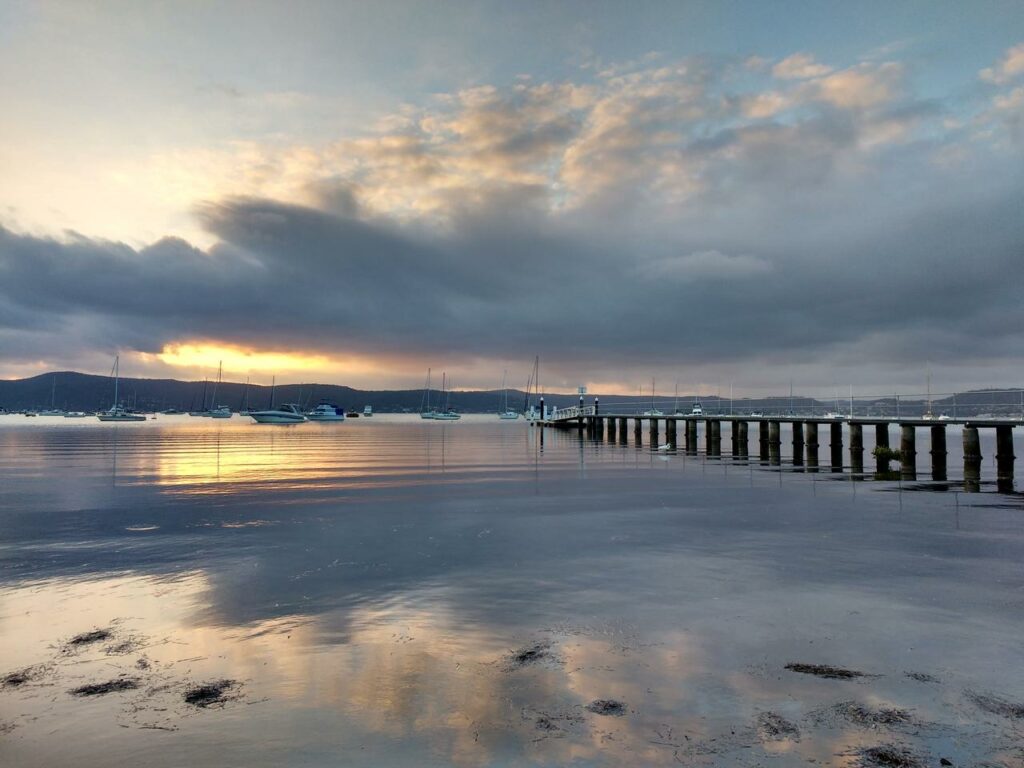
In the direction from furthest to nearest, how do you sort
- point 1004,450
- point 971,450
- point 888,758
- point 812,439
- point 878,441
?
1. point 812,439
2. point 878,441
3. point 971,450
4. point 1004,450
5. point 888,758

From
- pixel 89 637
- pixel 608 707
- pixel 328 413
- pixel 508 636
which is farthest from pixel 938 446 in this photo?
pixel 328 413

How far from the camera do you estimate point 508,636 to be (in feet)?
29.1

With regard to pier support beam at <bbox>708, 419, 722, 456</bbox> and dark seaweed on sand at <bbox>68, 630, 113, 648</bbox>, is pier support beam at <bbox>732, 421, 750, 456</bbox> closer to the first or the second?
pier support beam at <bbox>708, 419, 722, 456</bbox>

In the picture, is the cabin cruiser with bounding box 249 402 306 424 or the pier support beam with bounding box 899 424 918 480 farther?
the cabin cruiser with bounding box 249 402 306 424

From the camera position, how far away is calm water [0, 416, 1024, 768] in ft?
19.6

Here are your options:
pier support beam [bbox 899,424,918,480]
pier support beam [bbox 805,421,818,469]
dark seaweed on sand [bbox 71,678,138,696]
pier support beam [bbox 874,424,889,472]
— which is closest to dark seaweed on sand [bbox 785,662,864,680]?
dark seaweed on sand [bbox 71,678,138,696]

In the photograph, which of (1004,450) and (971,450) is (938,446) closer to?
(971,450)

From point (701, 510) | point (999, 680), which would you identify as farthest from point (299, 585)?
point (701, 510)

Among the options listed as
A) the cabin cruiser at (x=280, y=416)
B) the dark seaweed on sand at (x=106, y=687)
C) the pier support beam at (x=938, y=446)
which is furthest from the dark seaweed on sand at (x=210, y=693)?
the cabin cruiser at (x=280, y=416)

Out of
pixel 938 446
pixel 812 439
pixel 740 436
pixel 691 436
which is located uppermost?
pixel 938 446

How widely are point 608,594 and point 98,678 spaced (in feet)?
24.5

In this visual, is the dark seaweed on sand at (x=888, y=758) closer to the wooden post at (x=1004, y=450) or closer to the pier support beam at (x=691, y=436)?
the wooden post at (x=1004, y=450)

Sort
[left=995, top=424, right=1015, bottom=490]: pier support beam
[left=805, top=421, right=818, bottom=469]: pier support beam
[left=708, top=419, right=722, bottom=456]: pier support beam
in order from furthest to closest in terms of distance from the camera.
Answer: [left=708, top=419, right=722, bottom=456]: pier support beam < [left=805, top=421, right=818, bottom=469]: pier support beam < [left=995, top=424, right=1015, bottom=490]: pier support beam

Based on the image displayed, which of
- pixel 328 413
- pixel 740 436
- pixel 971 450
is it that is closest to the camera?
pixel 971 450
